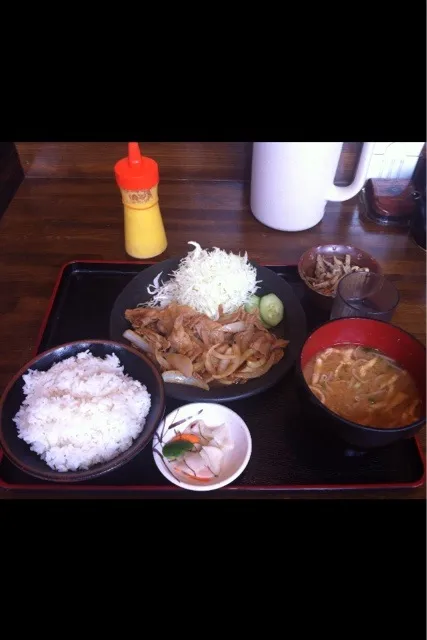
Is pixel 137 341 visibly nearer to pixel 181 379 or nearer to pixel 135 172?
pixel 181 379

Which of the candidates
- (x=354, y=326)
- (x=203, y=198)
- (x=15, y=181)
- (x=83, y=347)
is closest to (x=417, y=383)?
(x=354, y=326)

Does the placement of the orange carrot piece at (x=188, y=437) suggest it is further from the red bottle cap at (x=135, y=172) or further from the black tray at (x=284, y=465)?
the red bottle cap at (x=135, y=172)

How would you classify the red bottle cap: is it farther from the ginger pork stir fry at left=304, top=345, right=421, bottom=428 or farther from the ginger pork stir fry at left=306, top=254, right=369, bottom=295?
the ginger pork stir fry at left=304, top=345, right=421, bottom=428

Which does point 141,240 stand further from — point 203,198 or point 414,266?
point 414,266

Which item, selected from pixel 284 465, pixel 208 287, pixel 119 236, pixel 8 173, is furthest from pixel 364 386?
pixel 8 173

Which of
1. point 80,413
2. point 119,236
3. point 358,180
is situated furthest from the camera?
point 119,236

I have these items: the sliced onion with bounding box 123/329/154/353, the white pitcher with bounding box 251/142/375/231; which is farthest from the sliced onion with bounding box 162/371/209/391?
the white pitcher with bounding box 251/142/375/231
